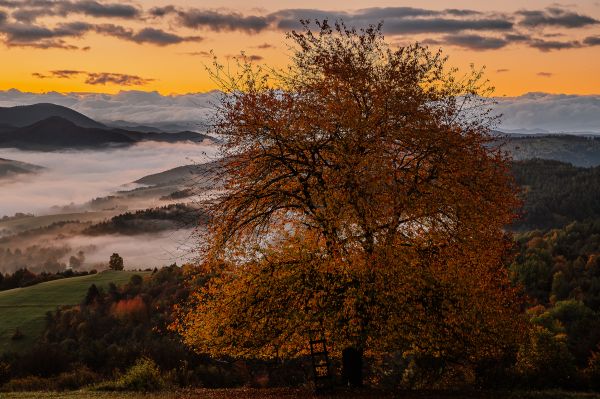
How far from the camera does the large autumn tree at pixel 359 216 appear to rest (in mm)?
28859

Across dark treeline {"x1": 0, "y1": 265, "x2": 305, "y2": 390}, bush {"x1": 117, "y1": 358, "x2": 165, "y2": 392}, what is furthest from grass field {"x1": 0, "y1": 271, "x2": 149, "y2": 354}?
bush {"x1": 117, "y1": 358, "x2": 165, "y2": 392}

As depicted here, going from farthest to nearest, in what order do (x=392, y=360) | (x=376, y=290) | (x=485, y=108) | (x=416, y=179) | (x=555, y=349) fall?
(x=392, y=360)
(x=555, y=349)
(x=485, y=108)
(x=416, y=179)
(x=376, y=290)

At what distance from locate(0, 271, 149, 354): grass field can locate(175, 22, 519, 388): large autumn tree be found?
318 ft

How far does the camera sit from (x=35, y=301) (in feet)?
469

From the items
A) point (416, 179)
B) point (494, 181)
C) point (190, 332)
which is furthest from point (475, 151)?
point (190, 332)

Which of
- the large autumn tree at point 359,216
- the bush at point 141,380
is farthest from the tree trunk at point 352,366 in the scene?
the bush at point 141,380

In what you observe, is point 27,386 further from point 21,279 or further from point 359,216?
point 21,279

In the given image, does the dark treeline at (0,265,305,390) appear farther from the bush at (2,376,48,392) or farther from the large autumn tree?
the large autumn tree

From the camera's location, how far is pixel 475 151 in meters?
31.4

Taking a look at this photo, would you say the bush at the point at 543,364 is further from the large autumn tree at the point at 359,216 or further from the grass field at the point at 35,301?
the grass field at the point at 35,301

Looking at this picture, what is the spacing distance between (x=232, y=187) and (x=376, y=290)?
30.8 ft

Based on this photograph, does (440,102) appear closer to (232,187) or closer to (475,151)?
(475,151)

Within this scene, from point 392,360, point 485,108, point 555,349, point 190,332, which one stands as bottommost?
point 392,360

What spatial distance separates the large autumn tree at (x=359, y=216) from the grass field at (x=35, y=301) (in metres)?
97.0
